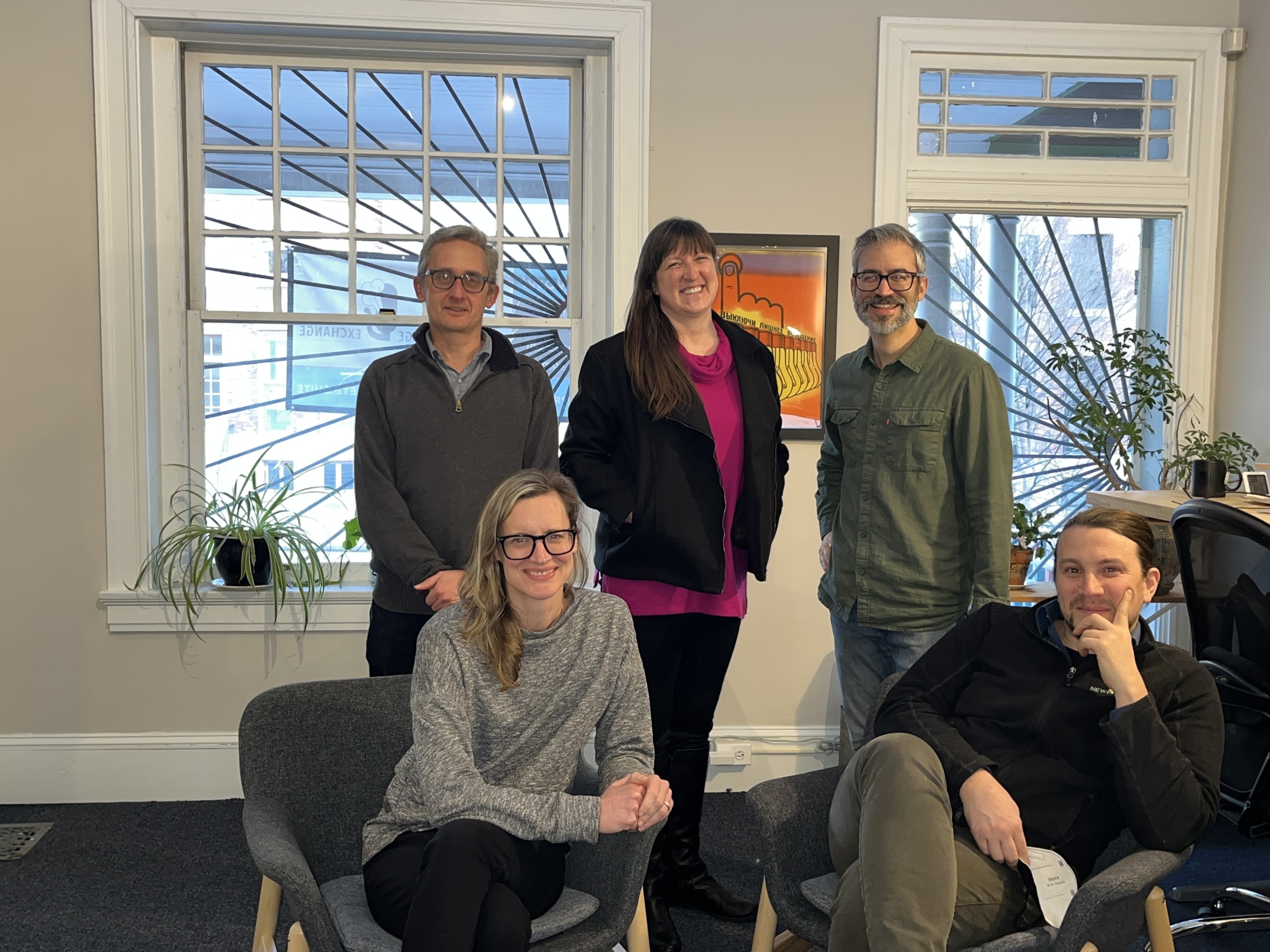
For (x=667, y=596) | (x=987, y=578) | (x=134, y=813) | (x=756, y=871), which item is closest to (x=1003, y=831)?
(x=987, y=578)

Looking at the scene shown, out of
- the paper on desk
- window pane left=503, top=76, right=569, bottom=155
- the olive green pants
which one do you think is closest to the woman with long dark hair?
the olive green pants

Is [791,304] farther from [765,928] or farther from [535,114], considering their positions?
[765,928]

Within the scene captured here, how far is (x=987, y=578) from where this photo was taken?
7.07 ft

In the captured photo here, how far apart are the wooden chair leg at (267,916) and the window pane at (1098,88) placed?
335 centimetres

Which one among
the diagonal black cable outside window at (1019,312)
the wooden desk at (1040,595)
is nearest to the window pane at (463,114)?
the diagonal black cable outside window at (1019,312)

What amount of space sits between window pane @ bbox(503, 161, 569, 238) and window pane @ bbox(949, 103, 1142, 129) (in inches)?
53.4

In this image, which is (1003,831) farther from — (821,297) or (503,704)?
(821,297)

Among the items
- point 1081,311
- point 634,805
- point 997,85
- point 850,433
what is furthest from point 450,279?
point 1081,311

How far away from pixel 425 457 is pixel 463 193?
1541mm

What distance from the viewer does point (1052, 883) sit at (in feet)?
5.63

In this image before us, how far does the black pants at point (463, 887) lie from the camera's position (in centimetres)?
158

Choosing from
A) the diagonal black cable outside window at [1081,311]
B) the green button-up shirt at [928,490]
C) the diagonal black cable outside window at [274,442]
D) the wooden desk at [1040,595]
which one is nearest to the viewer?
the green button-up shirt at [928,490]

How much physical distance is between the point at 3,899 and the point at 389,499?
5.12 ft

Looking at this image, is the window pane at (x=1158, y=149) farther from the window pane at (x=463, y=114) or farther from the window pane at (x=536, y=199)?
the window pane at (x=463, y=114)
